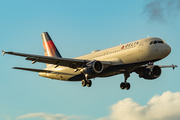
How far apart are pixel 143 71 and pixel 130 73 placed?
2021 mm

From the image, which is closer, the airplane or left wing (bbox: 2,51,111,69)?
left wing (bbox: 2,51,111,69)

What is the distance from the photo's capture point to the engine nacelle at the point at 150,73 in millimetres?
46938

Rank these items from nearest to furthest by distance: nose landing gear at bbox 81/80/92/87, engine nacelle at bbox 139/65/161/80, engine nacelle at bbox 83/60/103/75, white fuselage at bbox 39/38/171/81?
1. white fuselage at bbox 39/38/171/81
2. engine nacelle at bbox 83/60/103/75
3. nose landing gear at bbox 81/80/92/87
4. engine nacelle at bbox 139/65/161/80

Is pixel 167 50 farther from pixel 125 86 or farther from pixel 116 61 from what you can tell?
pixel 125 86

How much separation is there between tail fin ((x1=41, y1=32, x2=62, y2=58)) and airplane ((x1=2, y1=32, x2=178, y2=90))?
25.2 feet

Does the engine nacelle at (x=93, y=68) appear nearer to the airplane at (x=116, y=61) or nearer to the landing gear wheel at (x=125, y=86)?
the airplane at (x=116, y=61)

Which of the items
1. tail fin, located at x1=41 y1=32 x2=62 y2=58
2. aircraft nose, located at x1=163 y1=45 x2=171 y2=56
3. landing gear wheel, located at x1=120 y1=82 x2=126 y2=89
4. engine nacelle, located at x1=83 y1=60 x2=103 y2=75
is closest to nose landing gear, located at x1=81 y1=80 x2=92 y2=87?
engine nacelle, located at x1=83 y1=60 x2=103 y2=75

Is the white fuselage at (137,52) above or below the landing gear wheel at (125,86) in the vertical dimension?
above

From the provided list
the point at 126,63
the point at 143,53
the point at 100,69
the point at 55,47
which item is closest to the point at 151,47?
the point at 143,53

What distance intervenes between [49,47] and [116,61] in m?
19.1

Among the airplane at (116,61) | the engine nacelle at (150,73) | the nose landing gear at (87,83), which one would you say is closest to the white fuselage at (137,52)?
the airplane at (116,61)

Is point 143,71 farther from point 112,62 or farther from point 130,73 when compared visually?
point 112,62

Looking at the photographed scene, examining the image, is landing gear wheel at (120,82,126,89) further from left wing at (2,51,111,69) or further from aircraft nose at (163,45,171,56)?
aircraft nose at (163,45,171,56)

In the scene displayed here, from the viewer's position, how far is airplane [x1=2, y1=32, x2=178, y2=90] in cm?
4044
